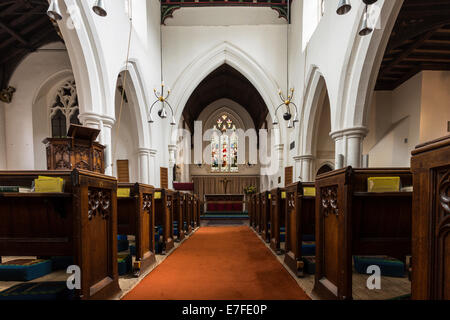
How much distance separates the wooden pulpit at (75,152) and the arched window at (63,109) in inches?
198

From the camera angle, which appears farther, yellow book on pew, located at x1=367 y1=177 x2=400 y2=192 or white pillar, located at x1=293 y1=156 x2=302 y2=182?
white pillar, located at x1=293 y1=156 x2=302 y2=182

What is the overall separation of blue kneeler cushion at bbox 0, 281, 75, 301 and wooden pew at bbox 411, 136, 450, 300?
2.22 metres

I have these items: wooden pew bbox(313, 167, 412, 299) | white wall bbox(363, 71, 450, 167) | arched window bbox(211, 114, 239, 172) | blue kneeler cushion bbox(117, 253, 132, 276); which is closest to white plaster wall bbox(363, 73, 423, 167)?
white wall bbox(363, 71, 450, 167)

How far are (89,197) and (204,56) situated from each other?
800 cm

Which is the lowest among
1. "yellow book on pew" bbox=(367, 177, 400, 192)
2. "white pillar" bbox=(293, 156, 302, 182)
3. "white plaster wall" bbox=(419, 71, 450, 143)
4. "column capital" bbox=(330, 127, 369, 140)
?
"white pillar" bbox=(293, 156, 302, 182)

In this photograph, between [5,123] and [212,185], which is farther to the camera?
[212,185]

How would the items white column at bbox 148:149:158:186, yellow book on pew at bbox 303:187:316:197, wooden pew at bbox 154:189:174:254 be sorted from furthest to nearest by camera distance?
white column at bbox 148:149:158:186
wooden pew at bbox 154:189:174:254
yellow book on pew at bbox 303:187:316:197

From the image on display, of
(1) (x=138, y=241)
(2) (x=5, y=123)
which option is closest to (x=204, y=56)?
(2) (x=5, y=123)

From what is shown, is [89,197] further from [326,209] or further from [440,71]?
[440,71]

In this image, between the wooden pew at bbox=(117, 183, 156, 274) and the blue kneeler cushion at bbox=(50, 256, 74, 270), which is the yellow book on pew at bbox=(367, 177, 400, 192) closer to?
the wooden pew at bbox=(117, 183, 156, 274)

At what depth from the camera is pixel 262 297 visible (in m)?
2.03

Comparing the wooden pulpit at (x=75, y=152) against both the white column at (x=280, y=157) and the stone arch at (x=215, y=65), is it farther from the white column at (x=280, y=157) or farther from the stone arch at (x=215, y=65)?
the white column at (x=280, y=157)

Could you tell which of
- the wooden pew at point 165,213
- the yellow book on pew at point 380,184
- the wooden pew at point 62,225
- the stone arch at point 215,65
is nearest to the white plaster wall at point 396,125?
the stone arch at point 215,65

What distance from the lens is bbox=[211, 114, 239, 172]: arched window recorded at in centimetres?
1533
